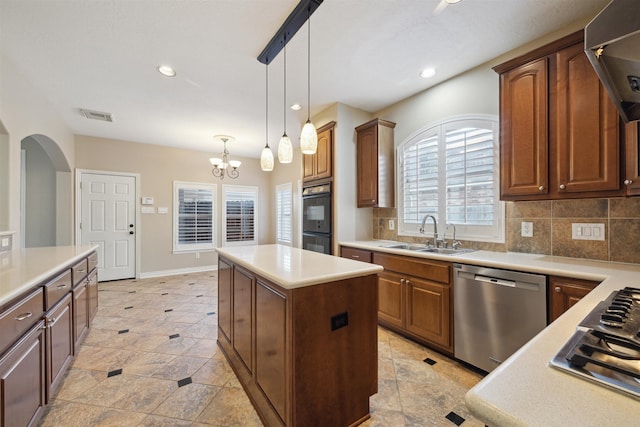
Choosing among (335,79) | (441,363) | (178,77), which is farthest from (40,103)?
(441,363)

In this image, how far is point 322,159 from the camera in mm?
3656

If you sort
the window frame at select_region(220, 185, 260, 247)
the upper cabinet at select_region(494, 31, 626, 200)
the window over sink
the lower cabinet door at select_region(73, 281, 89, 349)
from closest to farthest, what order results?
the upper cabinet at select_region(494, 31, 626, 200), the lower cabinet door at select_region(73, 281, 89, 349), the window over sink, the window frame at select_region(220, 185, 260, 247)

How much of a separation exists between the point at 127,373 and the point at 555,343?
2771 millimetres

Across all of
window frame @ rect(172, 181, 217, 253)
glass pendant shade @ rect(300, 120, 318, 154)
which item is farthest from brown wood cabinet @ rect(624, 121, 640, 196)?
window frame @ rect(172, 181, 217, 253)

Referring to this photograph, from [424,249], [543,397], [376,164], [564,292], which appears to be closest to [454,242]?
[424,249]

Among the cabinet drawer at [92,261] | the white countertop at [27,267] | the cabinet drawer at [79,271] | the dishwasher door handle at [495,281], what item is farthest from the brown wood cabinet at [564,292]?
the cabinet drawer at [92,261]

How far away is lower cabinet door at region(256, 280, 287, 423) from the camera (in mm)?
1401

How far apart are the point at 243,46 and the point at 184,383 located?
2.80 metres

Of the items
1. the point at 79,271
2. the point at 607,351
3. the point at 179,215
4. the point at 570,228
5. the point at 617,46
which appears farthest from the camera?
the point at 179,215

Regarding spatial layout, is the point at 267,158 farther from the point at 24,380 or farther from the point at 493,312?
the point at 493,312

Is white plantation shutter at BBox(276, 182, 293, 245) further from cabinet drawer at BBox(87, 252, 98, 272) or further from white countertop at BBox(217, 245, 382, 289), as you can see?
white countertop at BBox(217, 245, 382, 289)

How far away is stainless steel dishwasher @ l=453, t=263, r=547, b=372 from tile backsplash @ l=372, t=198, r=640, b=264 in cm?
65

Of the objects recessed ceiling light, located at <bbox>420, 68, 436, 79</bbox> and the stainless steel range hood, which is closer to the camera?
the stainless steel range hood

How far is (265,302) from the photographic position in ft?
5.21
